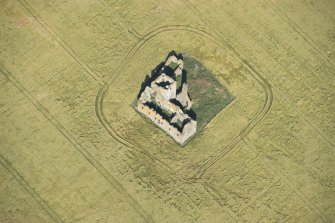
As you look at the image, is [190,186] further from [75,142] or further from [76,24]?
[76,24]

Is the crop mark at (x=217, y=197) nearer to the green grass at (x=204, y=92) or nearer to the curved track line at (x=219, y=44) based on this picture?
the curved track line at (x=219, y=44)

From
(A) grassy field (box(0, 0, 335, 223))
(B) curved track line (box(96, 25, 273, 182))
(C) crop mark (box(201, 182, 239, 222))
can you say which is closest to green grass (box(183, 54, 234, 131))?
(A) grassy field (box(0, 0, 335, 223))

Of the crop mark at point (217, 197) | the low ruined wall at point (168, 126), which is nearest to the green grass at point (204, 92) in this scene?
the low ruined wall at point (168, 126)

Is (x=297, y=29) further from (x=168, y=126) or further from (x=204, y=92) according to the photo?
(x=168, y=126)

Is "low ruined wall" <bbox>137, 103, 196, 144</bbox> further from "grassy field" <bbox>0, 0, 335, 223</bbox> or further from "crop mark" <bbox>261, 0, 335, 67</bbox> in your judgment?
"crop mark" <bbox>261, 0, 335, 67</bbox>

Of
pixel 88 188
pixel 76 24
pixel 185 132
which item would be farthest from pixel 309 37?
pixel 88 188
